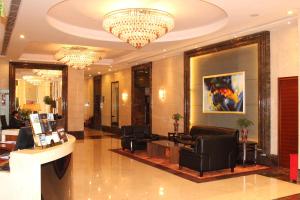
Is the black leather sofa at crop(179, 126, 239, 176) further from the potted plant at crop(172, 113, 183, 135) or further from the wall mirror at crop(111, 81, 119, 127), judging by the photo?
the wall mirror at crop(111, 81, 119, 127)

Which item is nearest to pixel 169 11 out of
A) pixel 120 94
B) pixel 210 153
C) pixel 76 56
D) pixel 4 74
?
pixel 210 153

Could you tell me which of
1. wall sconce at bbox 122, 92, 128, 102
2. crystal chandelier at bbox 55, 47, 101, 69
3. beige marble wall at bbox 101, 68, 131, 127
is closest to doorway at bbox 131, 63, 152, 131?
beige marble wall at bbox 101, 68, 131, 127

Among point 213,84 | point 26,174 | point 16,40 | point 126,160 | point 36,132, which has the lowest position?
point 126,160

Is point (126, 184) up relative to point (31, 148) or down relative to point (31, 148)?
down

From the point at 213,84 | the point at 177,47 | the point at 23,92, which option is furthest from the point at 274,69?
the point at 23,92

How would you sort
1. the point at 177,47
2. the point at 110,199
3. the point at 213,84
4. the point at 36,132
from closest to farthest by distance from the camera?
the point at 36,132 → the point at 110,199 → the point at 213,84 → the point at 177,47

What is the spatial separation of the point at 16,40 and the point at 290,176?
7495 millimetres

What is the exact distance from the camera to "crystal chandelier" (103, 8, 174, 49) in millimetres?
5617

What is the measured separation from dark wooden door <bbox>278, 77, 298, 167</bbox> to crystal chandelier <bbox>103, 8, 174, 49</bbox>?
123 inches

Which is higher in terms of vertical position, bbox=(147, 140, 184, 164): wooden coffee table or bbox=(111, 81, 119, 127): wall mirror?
bbox=(111, 81, 119, 127): wall mirror

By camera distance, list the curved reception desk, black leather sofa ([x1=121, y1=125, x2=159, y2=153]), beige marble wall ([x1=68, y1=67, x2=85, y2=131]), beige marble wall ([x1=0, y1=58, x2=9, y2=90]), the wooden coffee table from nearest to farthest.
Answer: the curved reception desk < the wooden coffee table < black leather sofa ([x1=121, y1=125, x2=159, y2=153]) < beige marble wall ([x1=0, y1=58, x2=9, y2=90]) < beige marble wall ([x1=68, y1=67, x2=85, y2=131])

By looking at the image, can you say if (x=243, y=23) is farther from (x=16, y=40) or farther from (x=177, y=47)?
(x=16, y=40)

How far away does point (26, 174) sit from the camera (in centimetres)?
270

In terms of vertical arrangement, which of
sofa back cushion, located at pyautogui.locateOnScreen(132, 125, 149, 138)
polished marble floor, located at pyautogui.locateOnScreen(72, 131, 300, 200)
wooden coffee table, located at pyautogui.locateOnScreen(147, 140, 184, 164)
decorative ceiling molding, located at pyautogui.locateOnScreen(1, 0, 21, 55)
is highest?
decorative ceiling molding, located at pyautogui.locateOnScreen(1, 0, 21, 55)
